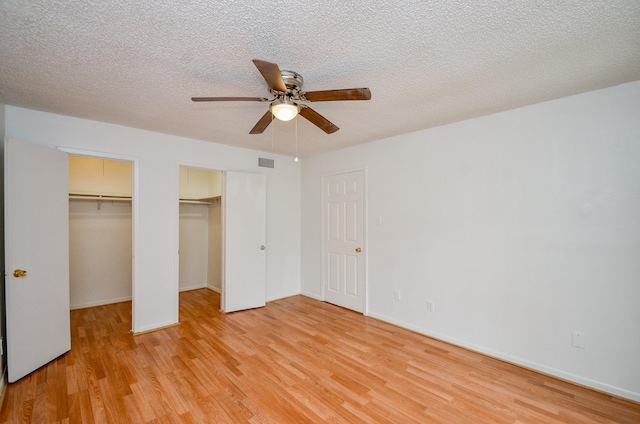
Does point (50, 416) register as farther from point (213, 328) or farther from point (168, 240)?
point (168, 240)

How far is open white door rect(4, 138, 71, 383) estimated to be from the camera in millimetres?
2395

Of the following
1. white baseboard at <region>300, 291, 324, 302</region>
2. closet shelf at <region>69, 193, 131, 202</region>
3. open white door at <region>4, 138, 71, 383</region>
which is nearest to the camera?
open white door at <region>4, 138, 71, 383</region>

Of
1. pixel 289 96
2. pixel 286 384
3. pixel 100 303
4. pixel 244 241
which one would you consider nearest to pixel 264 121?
pixel 289 96

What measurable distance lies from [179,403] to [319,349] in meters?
1.41

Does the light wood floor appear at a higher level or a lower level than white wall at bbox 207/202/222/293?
lower

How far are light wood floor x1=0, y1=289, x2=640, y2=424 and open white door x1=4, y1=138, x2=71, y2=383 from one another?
0.85 ft

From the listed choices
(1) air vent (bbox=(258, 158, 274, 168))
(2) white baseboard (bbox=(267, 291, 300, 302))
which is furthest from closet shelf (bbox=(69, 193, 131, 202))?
(2) white baseboard (bbox=(267, 291, 300, 302))

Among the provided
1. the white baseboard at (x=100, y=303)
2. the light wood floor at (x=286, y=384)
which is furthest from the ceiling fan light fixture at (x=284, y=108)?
the white baseboard at (x=100, y=303)

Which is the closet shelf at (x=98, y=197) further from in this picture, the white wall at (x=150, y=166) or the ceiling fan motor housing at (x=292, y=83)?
the ceiling fan motor housing at (x=292, y=83)

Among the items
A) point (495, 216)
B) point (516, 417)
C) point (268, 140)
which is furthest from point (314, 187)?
point (516, 417)

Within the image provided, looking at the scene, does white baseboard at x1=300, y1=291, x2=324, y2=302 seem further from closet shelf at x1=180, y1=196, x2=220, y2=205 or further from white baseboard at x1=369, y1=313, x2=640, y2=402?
closet shelf at x1=180, y1=196, x2=220, y2=205

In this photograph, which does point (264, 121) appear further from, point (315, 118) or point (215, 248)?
point (215, 248)

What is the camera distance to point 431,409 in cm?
209

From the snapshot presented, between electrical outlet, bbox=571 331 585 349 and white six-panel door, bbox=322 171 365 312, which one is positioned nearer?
electrical outlet, bbox=571 331 585 349
